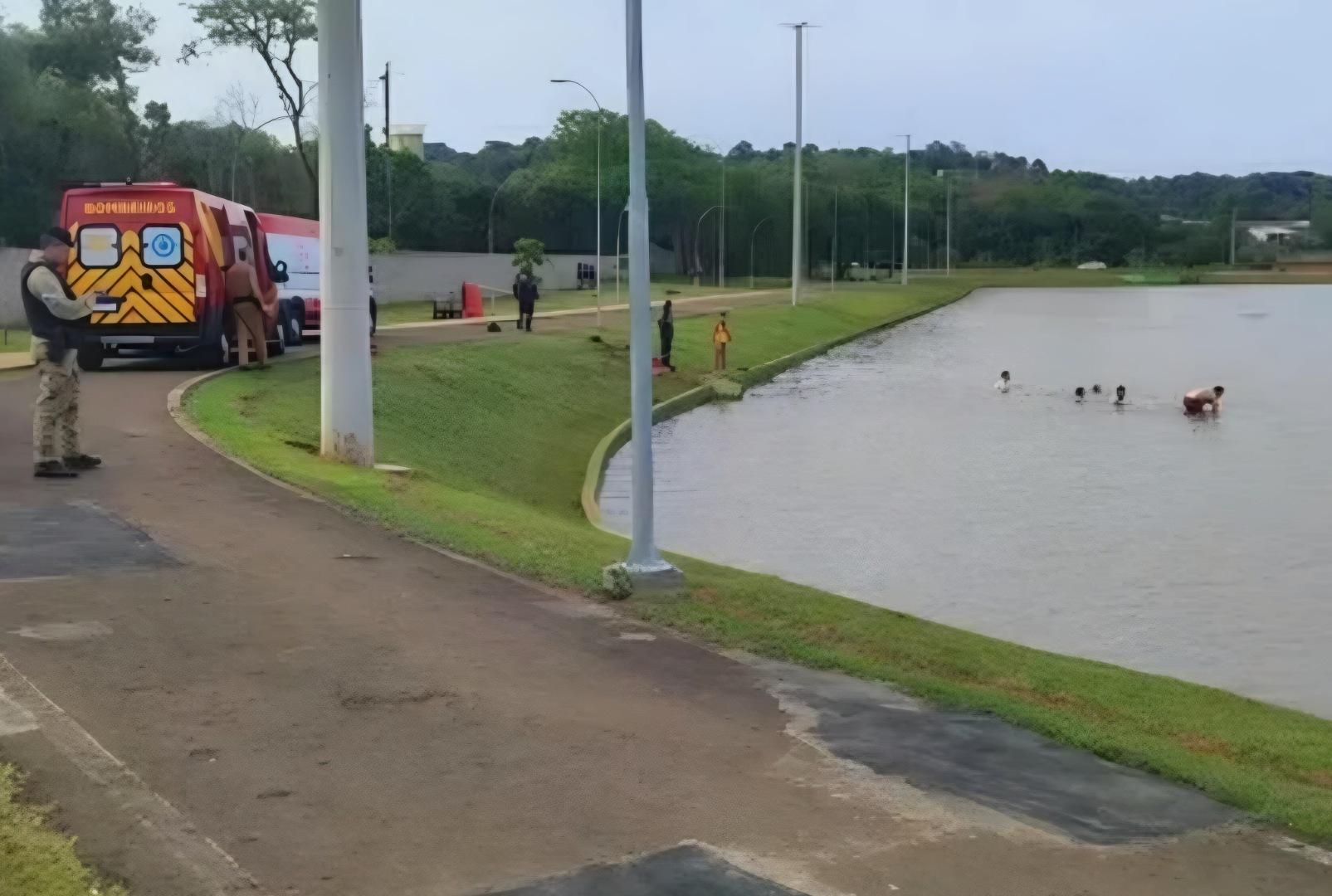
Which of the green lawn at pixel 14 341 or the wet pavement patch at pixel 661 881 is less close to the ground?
the green lawn at pixel 14 341

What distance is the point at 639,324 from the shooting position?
12078 mm

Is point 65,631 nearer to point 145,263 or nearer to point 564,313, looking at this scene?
point 145,263

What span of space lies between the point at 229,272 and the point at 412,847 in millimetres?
19348

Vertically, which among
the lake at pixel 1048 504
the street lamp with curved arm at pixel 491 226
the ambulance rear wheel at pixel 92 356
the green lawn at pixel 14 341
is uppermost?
the street lamp with curved arm at pixel 491 226

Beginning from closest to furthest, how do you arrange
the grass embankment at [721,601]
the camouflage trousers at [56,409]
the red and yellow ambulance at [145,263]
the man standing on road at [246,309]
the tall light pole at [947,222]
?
the grass embankment at [721,601], the camouflage trousers at [56,409], the red and yellow ambulance at [145,263], the man standing on road at [246,309], the tall light pole at [947,222]

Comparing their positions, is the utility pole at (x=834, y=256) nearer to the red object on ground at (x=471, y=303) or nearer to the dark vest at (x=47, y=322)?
the red object on ground at (x=471, y=303)

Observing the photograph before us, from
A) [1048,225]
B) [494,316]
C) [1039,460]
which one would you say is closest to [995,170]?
[1048,225]

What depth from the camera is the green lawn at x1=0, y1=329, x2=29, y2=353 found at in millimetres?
31175

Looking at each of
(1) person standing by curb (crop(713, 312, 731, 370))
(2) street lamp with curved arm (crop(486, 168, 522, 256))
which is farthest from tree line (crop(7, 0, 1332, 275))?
(1) person standing by curb (crop(713, 312, 731, 370))

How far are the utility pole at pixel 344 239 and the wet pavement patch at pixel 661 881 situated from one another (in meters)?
11.4

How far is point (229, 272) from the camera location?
79.6ft

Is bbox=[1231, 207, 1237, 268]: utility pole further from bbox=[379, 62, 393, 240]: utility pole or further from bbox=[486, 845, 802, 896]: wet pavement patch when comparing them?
bbox=[486, 845, 802, 896]: wet pavement patch

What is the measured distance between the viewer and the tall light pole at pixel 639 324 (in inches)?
456

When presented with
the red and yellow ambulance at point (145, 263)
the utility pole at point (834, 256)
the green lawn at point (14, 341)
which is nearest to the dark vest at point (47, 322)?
the red and yellow ambulance at point (145, 263)
